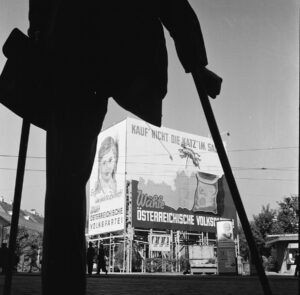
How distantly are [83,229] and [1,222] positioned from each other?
1937 cm

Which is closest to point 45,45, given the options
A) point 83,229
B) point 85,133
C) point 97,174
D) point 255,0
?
point 85,133

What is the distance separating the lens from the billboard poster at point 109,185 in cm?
3000

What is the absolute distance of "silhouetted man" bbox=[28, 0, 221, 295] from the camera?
1.27 metres

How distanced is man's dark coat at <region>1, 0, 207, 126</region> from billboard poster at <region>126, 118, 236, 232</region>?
28.2m

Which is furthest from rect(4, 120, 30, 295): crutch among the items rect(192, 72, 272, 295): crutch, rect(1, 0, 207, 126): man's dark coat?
rect(192, 72, 272, 295): crutch

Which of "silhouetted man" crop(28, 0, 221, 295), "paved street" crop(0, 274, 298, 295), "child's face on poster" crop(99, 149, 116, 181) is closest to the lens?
"silhouetted man" crop(28, 0, 221, 295)

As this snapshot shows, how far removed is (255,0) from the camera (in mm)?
3748

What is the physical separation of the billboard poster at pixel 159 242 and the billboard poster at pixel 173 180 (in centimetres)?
67

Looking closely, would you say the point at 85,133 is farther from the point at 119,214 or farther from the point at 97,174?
the point at 97,174

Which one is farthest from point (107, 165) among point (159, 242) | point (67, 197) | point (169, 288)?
point (67, 197)

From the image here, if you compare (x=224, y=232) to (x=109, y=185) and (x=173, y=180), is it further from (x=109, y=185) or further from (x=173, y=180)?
(x=173, y=180)

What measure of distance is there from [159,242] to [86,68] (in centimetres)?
2949

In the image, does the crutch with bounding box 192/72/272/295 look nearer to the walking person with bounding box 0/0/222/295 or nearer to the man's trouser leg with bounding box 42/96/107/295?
the walking person with bounding box 0/0/222/295

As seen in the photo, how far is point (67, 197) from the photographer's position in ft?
4.12
